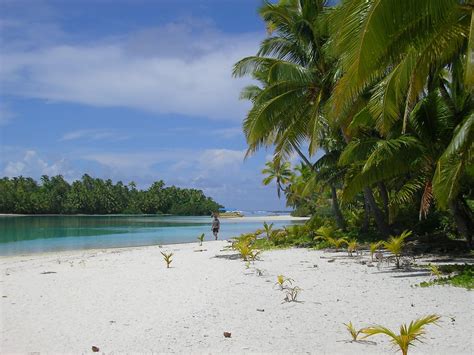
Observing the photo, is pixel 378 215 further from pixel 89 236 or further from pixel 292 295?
pixel 89 236

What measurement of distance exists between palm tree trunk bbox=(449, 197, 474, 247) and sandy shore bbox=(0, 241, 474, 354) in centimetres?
245

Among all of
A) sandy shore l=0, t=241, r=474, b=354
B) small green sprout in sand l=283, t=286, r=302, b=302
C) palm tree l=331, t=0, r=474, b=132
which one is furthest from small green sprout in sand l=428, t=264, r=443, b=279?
palm tree l=331, t=0, r=474, b=132

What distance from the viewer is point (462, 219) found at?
11109 mm

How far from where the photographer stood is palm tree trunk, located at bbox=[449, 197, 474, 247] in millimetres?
10945

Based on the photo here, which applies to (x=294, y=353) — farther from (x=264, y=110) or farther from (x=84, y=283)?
(x=264, y=110)

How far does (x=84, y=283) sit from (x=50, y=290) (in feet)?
2.51

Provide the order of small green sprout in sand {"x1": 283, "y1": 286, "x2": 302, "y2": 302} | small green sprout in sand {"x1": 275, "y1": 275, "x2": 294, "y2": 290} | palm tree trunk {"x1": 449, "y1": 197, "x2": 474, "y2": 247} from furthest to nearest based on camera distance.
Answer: palm tree trunk {"x1": 449, "y1": 197, "x2": 474, "y2": 247} < small green sprout in sand {"x1": 275, "y1": 275, "x2": 294, "y2": 290} < small green sprout in sand {"x1": 283, "y1": 286, "x2": 302, "y2": 302}

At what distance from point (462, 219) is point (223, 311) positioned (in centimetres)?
726

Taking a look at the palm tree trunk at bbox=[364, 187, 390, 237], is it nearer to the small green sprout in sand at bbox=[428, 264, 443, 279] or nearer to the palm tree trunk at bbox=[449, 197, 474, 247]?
the palm tree trunk at bbox=[449, 197, 474, 247]

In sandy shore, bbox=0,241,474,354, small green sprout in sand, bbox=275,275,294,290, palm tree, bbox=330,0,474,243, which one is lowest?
sandy shore, bbox=0,241,474,354

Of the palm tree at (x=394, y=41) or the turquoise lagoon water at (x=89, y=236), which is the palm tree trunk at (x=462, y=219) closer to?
the palm tree at (x=394, y=41)

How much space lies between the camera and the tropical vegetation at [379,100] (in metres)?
5.59

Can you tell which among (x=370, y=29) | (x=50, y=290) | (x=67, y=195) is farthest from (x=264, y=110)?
(x=67, y=195)

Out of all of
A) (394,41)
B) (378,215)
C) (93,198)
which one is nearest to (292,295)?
(394,41)
